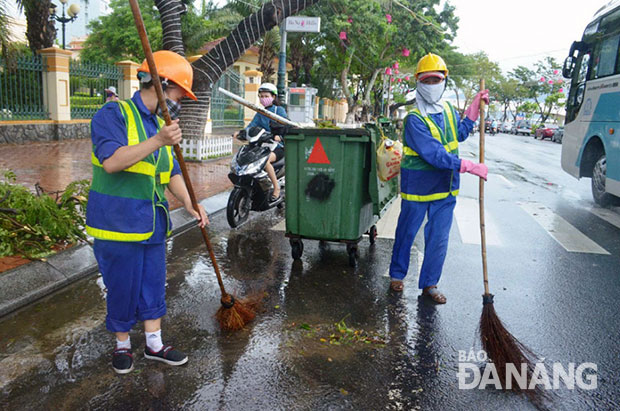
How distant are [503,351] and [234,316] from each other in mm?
1804

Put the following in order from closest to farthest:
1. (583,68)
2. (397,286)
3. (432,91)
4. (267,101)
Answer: (432,91) < (397,286) < (267,101) < (583,68)

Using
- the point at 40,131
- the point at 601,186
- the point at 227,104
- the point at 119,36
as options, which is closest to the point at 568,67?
the point at 601,186

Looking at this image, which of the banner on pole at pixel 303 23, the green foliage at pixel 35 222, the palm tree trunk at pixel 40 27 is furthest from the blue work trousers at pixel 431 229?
the palm tree trunk at pixel 40 27

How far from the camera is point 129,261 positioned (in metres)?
2.84

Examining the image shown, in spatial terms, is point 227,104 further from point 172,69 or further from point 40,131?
point 172,69

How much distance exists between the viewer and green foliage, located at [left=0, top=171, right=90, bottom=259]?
454 cm

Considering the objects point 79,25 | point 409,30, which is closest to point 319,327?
point 409,30

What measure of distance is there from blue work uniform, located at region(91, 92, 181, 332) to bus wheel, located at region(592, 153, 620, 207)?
8.63 metres

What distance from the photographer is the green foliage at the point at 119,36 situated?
3316cm

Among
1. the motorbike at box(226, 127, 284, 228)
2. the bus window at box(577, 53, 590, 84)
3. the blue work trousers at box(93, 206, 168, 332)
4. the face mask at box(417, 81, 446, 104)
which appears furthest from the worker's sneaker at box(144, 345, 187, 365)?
the bus window at box(577, 53, 590, 84)

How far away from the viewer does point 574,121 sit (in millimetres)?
10391

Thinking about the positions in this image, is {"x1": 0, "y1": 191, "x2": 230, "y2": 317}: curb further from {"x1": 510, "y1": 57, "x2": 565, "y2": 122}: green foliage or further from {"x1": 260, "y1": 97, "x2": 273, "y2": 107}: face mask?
{"x1": 510, "y1": 57, "x2": 565, "y2": 122}: green foliage

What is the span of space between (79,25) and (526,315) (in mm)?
93690

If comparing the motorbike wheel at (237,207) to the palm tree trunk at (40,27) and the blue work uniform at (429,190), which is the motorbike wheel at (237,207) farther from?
the palm tree trunk at (40,27)
